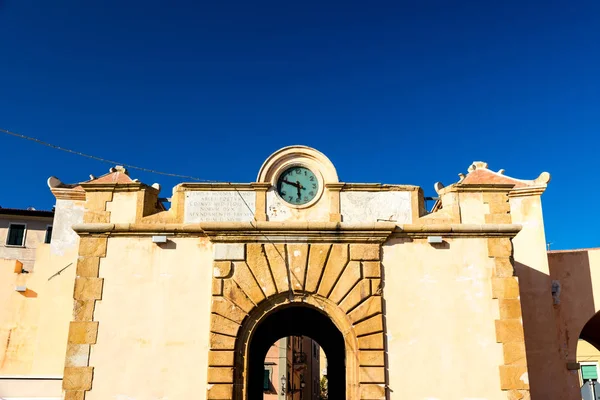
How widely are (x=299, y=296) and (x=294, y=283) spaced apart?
27cm

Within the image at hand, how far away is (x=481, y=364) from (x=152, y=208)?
7228mm

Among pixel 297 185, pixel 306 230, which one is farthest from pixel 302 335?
pixel 297 185

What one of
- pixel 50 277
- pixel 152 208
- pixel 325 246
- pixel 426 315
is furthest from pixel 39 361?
pixel 426 315

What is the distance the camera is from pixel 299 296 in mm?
11570

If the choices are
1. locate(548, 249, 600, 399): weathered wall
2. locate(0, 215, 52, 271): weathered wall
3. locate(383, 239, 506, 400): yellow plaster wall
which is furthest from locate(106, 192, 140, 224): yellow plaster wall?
locate(0, 215, 52, 271): weathered wall

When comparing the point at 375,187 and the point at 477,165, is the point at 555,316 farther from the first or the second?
the point at 375,187

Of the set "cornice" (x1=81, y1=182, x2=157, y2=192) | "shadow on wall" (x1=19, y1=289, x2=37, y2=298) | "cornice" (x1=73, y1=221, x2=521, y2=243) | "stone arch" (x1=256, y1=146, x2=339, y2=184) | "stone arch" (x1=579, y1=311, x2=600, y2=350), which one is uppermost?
"stone arch" (x1=256, y1=146, x2=339, y2=184)

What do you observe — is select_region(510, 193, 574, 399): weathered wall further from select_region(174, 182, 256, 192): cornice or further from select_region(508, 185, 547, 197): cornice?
select_region(174, 182, 256, 192): cornice

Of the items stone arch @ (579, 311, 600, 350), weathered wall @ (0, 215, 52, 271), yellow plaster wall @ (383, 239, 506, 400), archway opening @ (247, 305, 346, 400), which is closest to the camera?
yellow plaster wall @ (383, 239, 506, 400)

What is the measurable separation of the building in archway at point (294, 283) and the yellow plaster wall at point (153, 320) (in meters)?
0.02

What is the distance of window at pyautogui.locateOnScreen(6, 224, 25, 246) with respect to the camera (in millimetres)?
26844

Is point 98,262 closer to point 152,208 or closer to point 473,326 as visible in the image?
point 152,208

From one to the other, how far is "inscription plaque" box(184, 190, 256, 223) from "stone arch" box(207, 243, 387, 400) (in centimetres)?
68

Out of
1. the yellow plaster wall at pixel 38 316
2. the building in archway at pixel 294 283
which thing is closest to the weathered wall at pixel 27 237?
the yellow plaster wall at pixel 38 316
